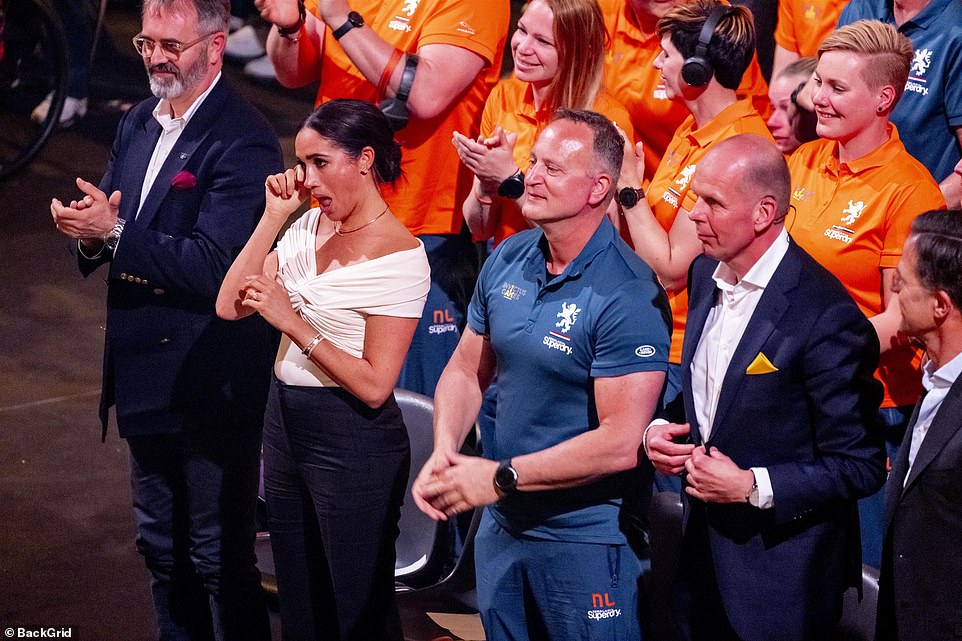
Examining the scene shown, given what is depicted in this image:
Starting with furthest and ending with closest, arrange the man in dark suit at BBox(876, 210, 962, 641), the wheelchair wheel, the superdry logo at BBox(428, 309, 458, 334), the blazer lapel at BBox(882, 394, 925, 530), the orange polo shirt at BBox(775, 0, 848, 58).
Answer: the wheelchair wheel → the orange polo shirt at BBox(775, 0, 848, 58) → the superdry logo at BBox(428, 309, 458, 334) → the blazer lapel at BBox(882, 394, 925, 530) → the man in dark suit at BBox(876, 210, 962, 641)

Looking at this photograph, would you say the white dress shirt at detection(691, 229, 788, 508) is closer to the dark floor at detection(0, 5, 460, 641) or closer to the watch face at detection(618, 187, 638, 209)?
the watch face at detection(618, 187, 638, 209)

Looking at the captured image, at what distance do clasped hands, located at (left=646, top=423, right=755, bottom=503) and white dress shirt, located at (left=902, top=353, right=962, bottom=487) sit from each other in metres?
0.35

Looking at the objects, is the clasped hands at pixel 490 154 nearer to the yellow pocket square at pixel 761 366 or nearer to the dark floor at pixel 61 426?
the yellow pocket square at pixel 761 366

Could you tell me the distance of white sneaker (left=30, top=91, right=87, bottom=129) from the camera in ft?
23.4

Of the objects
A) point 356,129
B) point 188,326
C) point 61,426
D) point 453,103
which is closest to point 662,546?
point 356,129

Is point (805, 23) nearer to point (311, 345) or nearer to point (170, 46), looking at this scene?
point (170, 46)

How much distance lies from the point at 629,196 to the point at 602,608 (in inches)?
47.0

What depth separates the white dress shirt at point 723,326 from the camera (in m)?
2.79

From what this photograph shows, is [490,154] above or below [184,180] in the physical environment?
above

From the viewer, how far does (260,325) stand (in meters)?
3.70

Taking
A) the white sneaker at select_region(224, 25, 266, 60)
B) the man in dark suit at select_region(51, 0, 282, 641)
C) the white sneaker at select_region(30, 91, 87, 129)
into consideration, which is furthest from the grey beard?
the white sneaker at select_region(224, 25, 266, 60)

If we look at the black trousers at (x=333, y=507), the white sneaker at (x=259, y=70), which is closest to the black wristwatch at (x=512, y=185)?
the black trousers at (x=333, y=507)

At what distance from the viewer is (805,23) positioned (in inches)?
185

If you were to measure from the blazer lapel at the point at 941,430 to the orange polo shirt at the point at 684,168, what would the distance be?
1.19m
